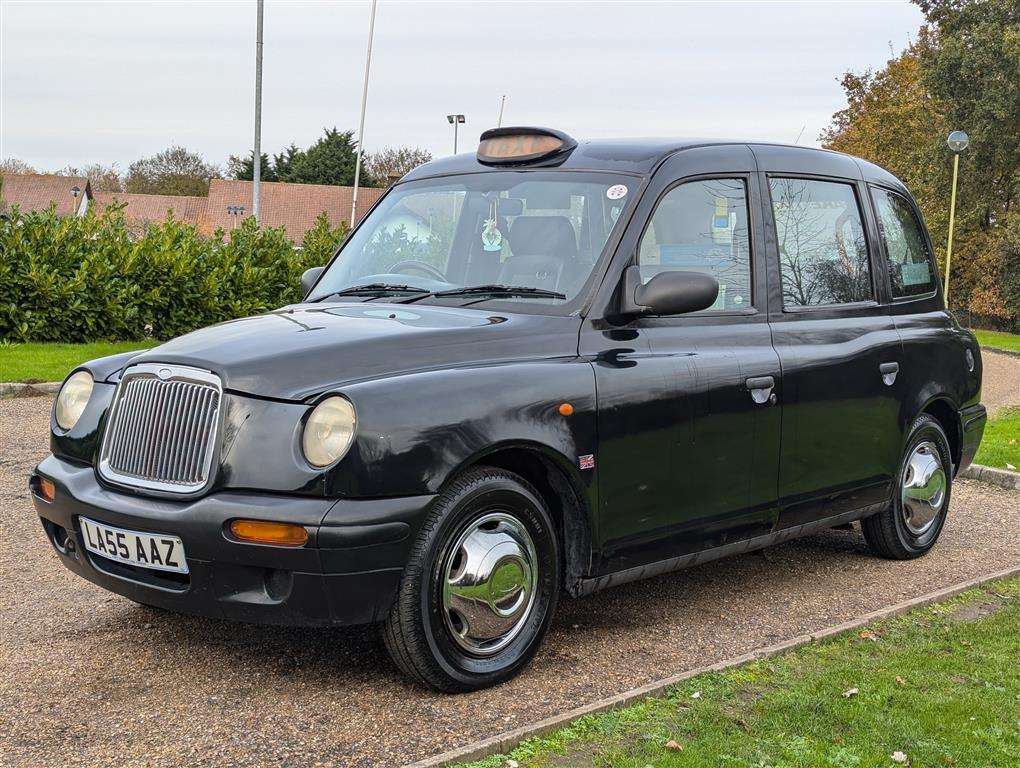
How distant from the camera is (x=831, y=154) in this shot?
246 inches

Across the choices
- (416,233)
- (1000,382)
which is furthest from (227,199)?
(416,233)

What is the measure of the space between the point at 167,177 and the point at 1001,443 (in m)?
85.9

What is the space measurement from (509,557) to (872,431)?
2496 mm

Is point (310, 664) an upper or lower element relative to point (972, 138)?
lower

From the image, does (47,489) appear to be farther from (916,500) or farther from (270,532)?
(916,500)

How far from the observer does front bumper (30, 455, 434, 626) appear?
378cm

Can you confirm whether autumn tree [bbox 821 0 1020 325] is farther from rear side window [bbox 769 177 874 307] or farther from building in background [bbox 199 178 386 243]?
rear side window [bbox 769 177 874 307]

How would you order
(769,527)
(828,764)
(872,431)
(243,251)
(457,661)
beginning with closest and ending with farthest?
(828,764) → (457,661) → (769,527) → (872,431) → (243,251)

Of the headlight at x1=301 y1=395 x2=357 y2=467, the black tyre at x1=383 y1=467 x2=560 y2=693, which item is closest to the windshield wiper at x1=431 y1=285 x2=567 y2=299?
the black tyre at x1=383 y1=467 x2=560 y2=693

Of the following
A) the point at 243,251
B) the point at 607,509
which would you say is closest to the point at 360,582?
the point at 607,509

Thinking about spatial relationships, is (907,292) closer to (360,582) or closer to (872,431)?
(872,431)

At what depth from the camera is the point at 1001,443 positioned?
10.9 meters

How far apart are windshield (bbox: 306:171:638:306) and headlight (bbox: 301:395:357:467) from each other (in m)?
1.14

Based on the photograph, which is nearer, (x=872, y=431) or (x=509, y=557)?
(x=509, y=557)
